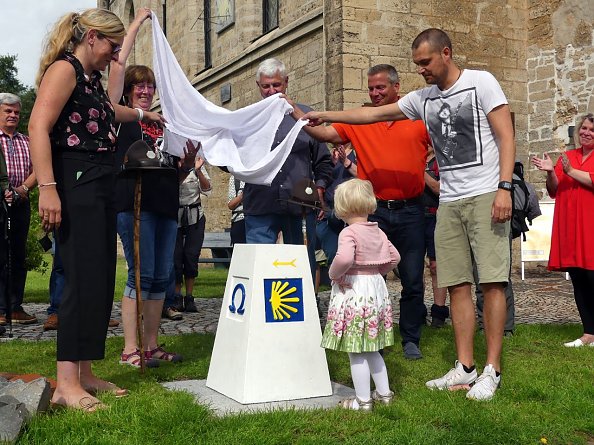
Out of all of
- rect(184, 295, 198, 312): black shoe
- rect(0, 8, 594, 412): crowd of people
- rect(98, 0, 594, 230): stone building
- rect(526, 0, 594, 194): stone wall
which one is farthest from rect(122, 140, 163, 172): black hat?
rect(526, 0, 594, 194): stone wall

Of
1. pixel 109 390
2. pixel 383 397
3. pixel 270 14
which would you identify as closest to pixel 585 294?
pixel 383 397

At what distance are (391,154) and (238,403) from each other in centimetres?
208

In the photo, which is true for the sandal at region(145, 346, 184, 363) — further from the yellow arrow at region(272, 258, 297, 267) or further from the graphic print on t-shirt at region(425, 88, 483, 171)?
the graphic print on t-shirt at region(425, 88, 483, 171)

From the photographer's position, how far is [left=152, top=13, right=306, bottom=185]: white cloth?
5.14 m

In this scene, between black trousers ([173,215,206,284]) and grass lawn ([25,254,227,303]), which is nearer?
black trousers ([173,215,206,284])

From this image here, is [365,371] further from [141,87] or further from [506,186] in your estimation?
[141,87]

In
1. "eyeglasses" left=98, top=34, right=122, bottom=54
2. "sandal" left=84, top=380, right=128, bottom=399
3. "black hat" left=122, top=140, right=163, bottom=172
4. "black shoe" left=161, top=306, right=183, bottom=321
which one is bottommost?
"black shoe" left=161, top=306, right=183, bottom=321

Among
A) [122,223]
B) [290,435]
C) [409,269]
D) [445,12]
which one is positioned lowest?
[290,435]

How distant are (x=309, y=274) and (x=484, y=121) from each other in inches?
53.8

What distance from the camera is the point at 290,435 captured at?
11.1 ft

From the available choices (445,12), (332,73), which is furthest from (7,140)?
(445,12)

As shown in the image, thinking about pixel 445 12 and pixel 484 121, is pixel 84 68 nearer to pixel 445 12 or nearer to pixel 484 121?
pixel 484 121

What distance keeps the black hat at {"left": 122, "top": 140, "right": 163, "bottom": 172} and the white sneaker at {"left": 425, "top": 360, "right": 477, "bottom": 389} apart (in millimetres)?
2146

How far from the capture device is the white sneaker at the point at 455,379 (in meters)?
4.41
